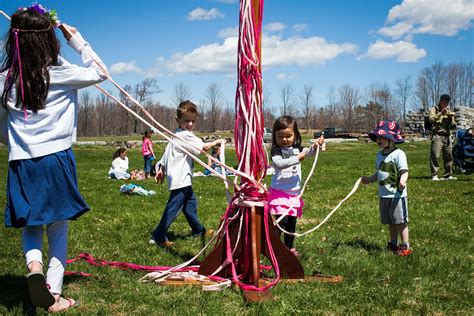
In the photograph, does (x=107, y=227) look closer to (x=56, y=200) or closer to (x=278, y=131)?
(x=278, y=131)

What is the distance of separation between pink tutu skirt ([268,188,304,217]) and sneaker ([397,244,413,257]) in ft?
3.32

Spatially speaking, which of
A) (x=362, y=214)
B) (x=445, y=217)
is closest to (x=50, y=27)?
(x=362, y=214)

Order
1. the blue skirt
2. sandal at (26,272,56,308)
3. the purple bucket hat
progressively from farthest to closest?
the purple bucket hat
the blue skirt
sandal at (26,272,56,308)

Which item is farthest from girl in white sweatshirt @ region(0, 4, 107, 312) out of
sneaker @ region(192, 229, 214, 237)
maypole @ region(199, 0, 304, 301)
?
sneaker @ region(192, 229, 214, 237)

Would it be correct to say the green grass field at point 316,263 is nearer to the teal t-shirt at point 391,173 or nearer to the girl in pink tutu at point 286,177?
the girl in pink tutu at point 286,177

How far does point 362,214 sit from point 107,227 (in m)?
3.39

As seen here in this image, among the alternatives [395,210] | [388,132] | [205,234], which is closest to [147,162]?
[205,234]

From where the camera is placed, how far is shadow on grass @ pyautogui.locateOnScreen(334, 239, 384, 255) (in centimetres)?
513

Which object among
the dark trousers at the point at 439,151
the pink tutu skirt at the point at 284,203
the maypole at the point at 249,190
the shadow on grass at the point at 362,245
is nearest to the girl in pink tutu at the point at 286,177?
the pink tutu skirt at the point at 284,203

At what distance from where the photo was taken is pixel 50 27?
3283 mm

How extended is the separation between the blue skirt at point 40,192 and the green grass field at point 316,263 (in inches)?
24.4

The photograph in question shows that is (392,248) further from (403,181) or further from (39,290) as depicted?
(39,290)

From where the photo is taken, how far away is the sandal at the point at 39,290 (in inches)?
116

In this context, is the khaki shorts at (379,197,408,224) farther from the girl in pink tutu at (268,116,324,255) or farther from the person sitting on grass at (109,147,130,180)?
the person sitting on grass at (109,147,130,180)
